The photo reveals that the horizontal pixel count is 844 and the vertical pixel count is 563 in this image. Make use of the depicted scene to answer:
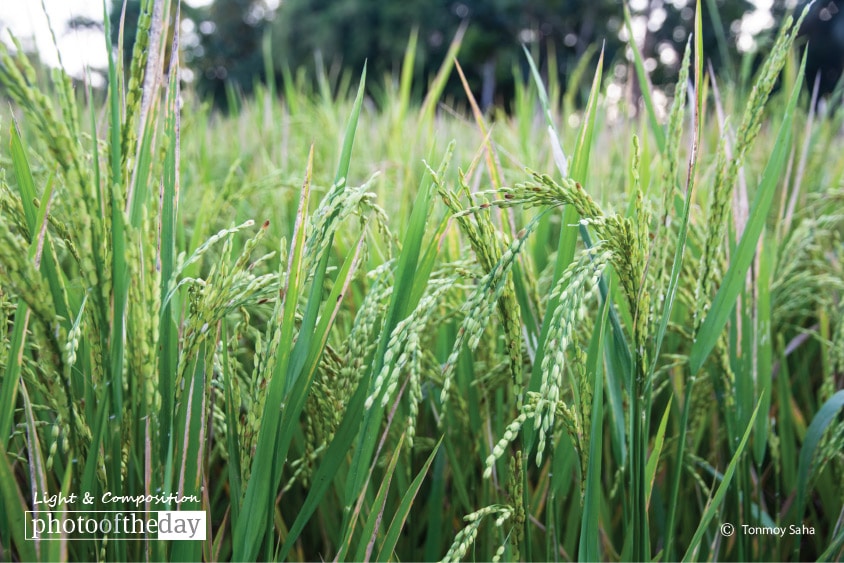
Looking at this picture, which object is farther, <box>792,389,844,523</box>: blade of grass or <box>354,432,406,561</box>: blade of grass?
<box>792,389,844,523</box>: blade of grass

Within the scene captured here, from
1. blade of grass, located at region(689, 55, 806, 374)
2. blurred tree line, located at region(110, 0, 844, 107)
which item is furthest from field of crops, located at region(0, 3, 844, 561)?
blurred tree line, located at region(110, 0, 844, 107)

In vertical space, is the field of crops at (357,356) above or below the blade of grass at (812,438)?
above

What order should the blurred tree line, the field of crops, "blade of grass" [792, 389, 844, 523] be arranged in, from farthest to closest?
the blurred tree line → "blade of grass" [792, 389, 844, 523] → the field of crops

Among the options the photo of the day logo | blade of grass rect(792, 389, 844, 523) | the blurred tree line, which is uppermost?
the blurred tree line

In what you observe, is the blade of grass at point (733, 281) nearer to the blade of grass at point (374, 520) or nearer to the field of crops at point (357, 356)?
the field of crops at point (357, 356)

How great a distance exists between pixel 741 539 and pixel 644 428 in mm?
369

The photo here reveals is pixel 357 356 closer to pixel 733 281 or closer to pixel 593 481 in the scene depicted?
pixel 593 481

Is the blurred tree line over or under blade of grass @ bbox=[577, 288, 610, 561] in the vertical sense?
over

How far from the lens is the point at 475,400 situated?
810mm

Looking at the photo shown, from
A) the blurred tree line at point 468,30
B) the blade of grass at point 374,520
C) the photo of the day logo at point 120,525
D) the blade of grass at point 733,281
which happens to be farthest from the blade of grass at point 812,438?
the blurred tree line at point 468,30

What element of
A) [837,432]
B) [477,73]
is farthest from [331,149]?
[477,73]

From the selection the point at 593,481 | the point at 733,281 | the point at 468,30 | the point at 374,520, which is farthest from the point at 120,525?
the point at 468,30

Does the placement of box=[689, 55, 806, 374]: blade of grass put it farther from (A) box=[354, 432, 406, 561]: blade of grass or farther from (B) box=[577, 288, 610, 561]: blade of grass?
(A) box=[354, 432, 406, 561]: blade of grass

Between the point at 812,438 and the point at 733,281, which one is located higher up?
the point at 733,281
